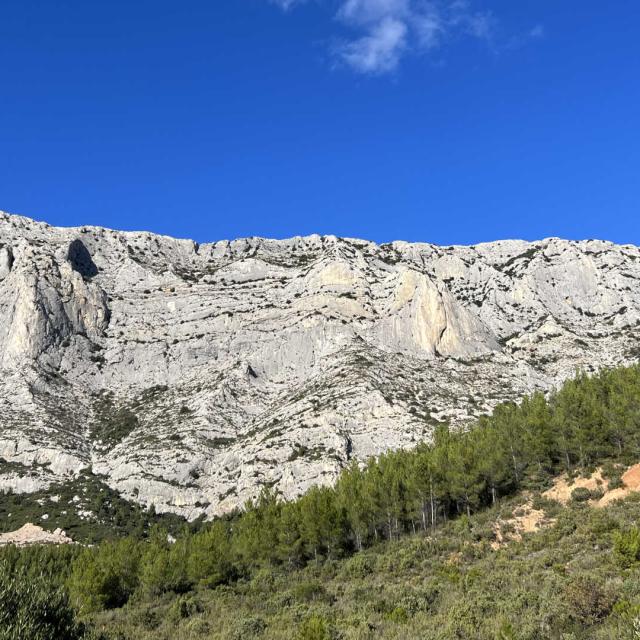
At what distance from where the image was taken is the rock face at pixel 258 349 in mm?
90625

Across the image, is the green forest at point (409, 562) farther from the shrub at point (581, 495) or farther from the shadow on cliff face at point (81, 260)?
the shadow on cliff face at point (81, 260)

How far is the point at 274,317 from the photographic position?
132 metres

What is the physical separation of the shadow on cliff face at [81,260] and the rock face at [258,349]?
22.9 inches

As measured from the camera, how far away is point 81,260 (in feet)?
505

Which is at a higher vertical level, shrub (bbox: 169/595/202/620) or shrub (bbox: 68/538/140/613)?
shrub (bbox: 68/538/140/613)

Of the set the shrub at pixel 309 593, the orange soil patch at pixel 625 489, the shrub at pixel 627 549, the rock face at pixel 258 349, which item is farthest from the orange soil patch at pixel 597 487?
the rock face at pixel 258 349

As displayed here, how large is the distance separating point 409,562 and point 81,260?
137 metres

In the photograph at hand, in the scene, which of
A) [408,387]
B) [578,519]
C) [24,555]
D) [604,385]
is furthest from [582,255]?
[24,555]

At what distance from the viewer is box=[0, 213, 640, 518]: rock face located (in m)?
90.6

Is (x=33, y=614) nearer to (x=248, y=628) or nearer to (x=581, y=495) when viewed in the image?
(x=248, y=628)

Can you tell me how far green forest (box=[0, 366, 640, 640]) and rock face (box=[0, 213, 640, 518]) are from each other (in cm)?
1371

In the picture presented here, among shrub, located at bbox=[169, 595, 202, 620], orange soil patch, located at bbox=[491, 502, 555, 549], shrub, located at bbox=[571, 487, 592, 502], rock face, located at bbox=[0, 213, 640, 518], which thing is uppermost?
rock face, located at bbox=[0, 213, 640, 518]

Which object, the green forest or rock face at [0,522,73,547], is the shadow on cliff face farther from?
the green forest

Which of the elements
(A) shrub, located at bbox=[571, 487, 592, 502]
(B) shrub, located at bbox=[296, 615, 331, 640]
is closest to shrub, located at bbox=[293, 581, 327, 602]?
(B) shrub, located at bbox=[296, 615, 331, 640]
